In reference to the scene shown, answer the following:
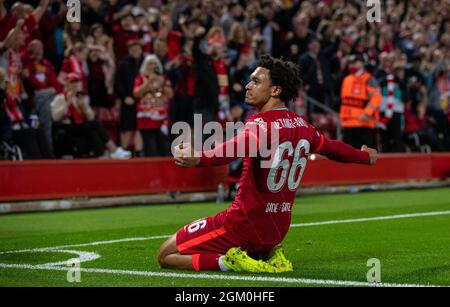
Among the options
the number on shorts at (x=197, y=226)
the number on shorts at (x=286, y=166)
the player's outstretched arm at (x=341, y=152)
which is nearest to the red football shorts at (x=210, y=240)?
the number on shorts at (x=197, y=226)

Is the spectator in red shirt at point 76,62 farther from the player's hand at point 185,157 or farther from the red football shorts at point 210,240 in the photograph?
the player's hand at point 185,157

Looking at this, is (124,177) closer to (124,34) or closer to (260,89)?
(124,34)

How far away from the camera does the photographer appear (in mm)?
17984

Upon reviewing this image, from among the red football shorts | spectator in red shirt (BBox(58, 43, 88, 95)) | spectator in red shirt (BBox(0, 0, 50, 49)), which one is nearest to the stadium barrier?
spectator in red shirt (BBox(58, 43, 88, 95))

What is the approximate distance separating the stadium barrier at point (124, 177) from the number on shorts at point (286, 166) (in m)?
8.23

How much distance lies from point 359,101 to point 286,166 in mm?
11571

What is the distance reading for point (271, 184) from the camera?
8344 mm

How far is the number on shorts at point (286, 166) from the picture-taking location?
27.2ft

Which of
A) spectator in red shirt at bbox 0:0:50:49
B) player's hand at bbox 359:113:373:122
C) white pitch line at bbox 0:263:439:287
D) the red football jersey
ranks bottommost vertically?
player's hand at bbox 359:113:373:122

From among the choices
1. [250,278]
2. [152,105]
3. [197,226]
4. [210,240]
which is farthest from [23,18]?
[250,278]

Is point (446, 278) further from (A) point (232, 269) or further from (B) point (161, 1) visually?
(B) point (161, 1)

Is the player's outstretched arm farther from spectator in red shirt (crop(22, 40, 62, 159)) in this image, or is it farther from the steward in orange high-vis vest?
the steward in orange high-vis vest

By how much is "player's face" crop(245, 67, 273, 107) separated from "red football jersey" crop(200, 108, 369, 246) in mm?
164

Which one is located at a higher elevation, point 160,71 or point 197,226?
point 160,71
